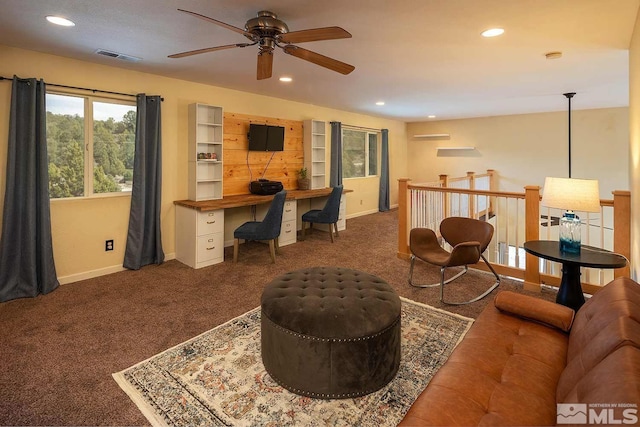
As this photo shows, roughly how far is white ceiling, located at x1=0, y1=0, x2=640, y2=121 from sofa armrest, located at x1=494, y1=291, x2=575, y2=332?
6.35ft

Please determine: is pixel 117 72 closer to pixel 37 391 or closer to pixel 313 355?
pixel 37 391

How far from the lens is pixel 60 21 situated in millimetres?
2654

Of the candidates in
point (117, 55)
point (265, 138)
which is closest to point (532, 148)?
point (265, 138)

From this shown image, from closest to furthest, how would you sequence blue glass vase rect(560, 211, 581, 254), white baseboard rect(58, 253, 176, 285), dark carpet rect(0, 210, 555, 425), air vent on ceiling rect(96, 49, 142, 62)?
dark carpet rect(0, 210, 555, 425)
blue glass vase rect(560, 211, 581, 254)
air vent on ceiling rect(96, 49, 142, 62)
white baseboard rect(58, 253, 176, 285)

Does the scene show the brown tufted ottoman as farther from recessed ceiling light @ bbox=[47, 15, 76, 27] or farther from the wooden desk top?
recessed ceiling light @ bbox=[47, 15, 76, 27]

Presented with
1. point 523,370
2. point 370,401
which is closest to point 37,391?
point 370,401

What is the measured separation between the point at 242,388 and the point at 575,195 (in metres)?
2.80

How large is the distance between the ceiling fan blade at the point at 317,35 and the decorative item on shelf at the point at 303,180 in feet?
12.9

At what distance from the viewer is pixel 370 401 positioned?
6.24 feet

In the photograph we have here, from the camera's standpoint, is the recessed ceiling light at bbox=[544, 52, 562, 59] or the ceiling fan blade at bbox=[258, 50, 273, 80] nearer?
the ceiling fan blade at bbox=[258, 50, 273, 80]

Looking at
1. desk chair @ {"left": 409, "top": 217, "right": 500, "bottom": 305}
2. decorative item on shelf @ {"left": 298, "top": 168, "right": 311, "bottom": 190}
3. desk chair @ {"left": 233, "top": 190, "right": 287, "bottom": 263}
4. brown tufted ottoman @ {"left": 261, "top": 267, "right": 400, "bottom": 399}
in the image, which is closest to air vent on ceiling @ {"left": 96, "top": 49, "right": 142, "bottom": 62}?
desk chair @ {"left": 233, "top": 190, "right": 287, "bottom": 263}

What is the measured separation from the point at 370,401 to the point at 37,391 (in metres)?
1.89

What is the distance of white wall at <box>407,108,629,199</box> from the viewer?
6992 mm

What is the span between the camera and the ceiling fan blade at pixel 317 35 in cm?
211
